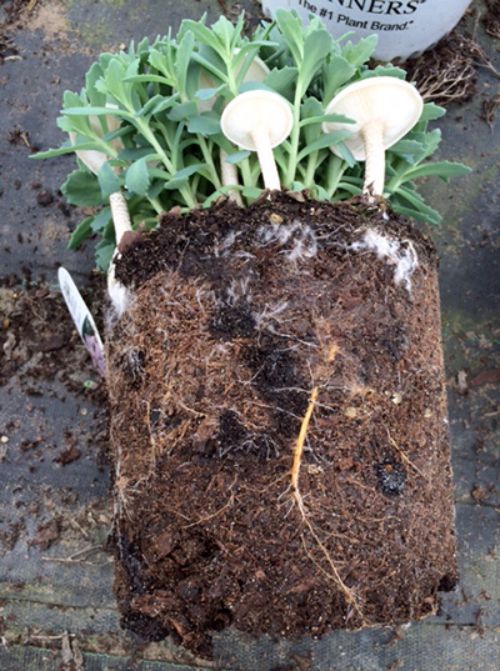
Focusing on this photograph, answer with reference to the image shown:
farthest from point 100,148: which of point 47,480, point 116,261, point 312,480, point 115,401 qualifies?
point 47,480

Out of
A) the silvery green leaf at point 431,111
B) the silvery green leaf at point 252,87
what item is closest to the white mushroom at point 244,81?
the silvery green leaf at point 252,87

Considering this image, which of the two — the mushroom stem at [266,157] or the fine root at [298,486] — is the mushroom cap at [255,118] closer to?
the mushroom stem at [266,157]

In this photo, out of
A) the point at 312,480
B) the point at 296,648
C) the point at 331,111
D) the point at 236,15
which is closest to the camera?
the point at 312,480

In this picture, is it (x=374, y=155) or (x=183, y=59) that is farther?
(x=374, y=155)

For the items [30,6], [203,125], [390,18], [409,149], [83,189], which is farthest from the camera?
[30,6]

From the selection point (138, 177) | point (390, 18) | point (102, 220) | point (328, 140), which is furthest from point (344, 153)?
point (390, 18)

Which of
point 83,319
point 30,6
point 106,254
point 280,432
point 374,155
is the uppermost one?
point 30,6

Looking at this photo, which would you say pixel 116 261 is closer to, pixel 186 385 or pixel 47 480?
pixel 186 385

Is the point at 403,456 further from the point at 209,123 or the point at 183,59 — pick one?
the point at 183,59
